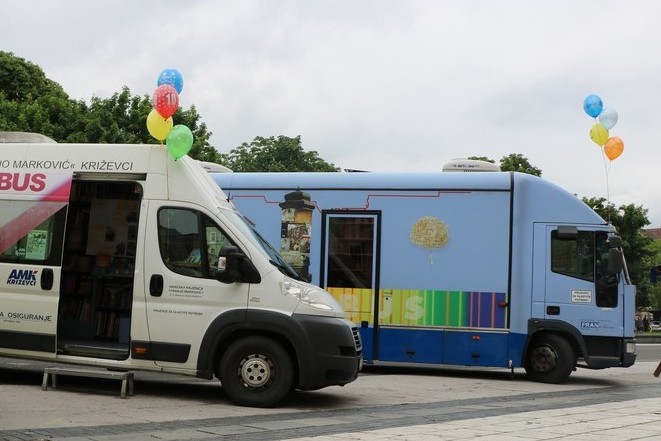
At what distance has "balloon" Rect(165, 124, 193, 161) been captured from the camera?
1077cm

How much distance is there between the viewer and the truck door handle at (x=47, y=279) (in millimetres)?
10945

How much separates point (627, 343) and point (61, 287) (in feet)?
27.6

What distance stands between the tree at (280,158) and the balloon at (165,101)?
59.3 meters

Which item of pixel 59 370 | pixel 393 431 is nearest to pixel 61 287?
pixel 59 370

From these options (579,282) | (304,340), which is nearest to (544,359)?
(579,282)

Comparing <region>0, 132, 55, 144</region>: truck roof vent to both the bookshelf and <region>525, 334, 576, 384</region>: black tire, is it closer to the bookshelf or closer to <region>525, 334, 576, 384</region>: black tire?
the bookshelf

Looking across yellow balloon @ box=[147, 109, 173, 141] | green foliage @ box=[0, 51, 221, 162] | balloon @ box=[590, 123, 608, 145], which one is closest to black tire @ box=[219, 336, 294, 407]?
yellow balloon @ box=[147, 109, 173, 141]

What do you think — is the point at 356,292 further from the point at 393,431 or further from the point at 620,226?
the point at 620,226

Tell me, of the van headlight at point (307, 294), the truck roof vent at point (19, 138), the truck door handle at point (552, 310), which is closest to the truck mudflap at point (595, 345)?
the truck door handle at point (552, 310)

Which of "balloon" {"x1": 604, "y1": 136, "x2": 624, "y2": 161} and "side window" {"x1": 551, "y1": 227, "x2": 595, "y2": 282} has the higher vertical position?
"balloon" {"x1": 604, "y1": 136, "x2": 624, "y2": 161}

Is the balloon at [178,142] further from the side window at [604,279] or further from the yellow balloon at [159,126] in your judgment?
the side window at [604,279]

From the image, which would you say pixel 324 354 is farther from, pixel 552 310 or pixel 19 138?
pixel 552 310

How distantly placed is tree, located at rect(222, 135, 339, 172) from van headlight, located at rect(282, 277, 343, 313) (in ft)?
199

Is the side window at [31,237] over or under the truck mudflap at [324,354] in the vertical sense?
over
